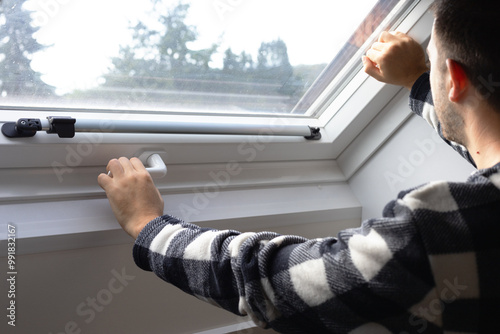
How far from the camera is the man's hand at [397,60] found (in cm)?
99

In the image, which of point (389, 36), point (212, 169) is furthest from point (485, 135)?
point (212, 169)

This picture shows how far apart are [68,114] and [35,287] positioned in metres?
0.32

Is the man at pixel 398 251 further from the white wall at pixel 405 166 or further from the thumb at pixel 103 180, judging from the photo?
the white wall at pixel 405 166

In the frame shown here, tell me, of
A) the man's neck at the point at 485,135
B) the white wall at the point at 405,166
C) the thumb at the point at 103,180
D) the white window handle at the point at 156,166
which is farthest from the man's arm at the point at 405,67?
the thumb at the point at 103,180

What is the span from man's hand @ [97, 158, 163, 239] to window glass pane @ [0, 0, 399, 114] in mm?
177

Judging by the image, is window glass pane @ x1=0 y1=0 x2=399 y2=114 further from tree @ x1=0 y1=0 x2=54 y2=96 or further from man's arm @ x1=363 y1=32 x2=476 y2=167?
man's arm @ x1=363 y1=32 x2=476 y2=167

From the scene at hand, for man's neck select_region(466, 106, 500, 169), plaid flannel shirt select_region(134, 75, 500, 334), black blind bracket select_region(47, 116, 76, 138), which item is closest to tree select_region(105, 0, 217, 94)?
black blind bracket select_region(47, 116, 76, 138)

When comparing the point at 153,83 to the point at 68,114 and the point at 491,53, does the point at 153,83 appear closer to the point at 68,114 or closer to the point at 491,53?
the point at 68,114

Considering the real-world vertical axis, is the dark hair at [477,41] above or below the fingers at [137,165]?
above

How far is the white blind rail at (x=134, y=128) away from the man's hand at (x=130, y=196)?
0.07 metres

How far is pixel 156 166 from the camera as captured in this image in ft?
3.05

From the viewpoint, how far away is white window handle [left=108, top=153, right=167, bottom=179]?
0.91m

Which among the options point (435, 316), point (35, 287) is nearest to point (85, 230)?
point (35, 287)

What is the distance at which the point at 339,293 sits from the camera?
2.14ft
